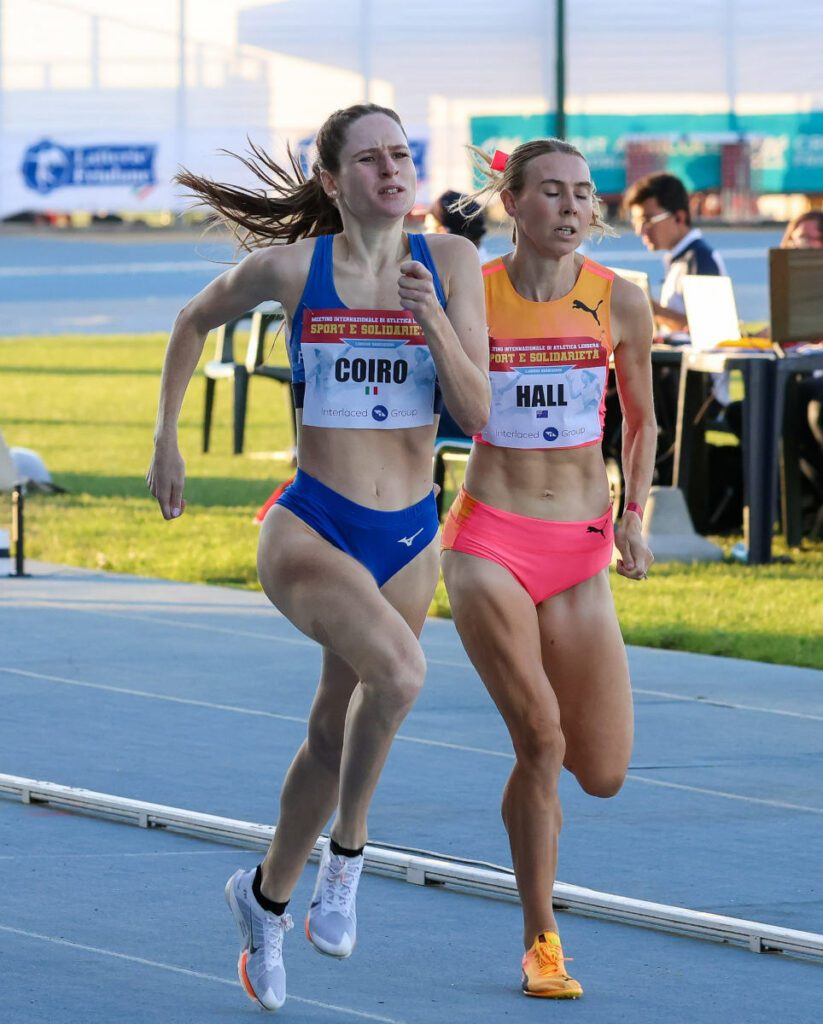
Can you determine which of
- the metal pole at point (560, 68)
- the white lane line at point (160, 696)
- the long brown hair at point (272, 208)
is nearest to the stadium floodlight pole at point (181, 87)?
the metal pole at point (560, 68)

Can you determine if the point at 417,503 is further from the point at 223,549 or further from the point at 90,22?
the point at 90,22

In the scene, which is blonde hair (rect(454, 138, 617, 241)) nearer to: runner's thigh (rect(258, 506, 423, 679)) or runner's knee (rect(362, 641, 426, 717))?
runner's thigh (rect(258, 506, 423, 679))

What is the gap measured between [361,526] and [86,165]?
16869mm

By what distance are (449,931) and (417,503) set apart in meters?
1.15

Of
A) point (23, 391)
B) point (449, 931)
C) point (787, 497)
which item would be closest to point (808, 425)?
point (787, 497)

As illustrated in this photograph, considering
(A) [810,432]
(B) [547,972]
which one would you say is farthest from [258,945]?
(A) [810,432]

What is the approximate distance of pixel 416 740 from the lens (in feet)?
25.8

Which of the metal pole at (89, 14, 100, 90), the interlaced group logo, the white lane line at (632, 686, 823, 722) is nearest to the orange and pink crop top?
the white lane line at (632, 686, 823, 722)

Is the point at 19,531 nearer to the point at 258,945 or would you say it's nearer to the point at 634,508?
the point at 634,508

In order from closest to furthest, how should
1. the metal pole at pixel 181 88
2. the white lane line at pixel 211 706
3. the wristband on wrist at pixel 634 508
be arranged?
1. the wristband on wrist at pixel 634 508
2. the white lane line at pixel 211 706
3. the metal pole at pixel 181 88

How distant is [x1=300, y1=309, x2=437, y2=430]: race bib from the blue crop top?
3 centimetres

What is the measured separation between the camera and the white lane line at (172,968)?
472 centimetres

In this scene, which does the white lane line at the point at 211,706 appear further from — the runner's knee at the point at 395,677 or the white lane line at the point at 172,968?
the runner's knee at the point at 395,677

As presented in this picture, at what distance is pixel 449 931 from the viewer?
541 centimetres
